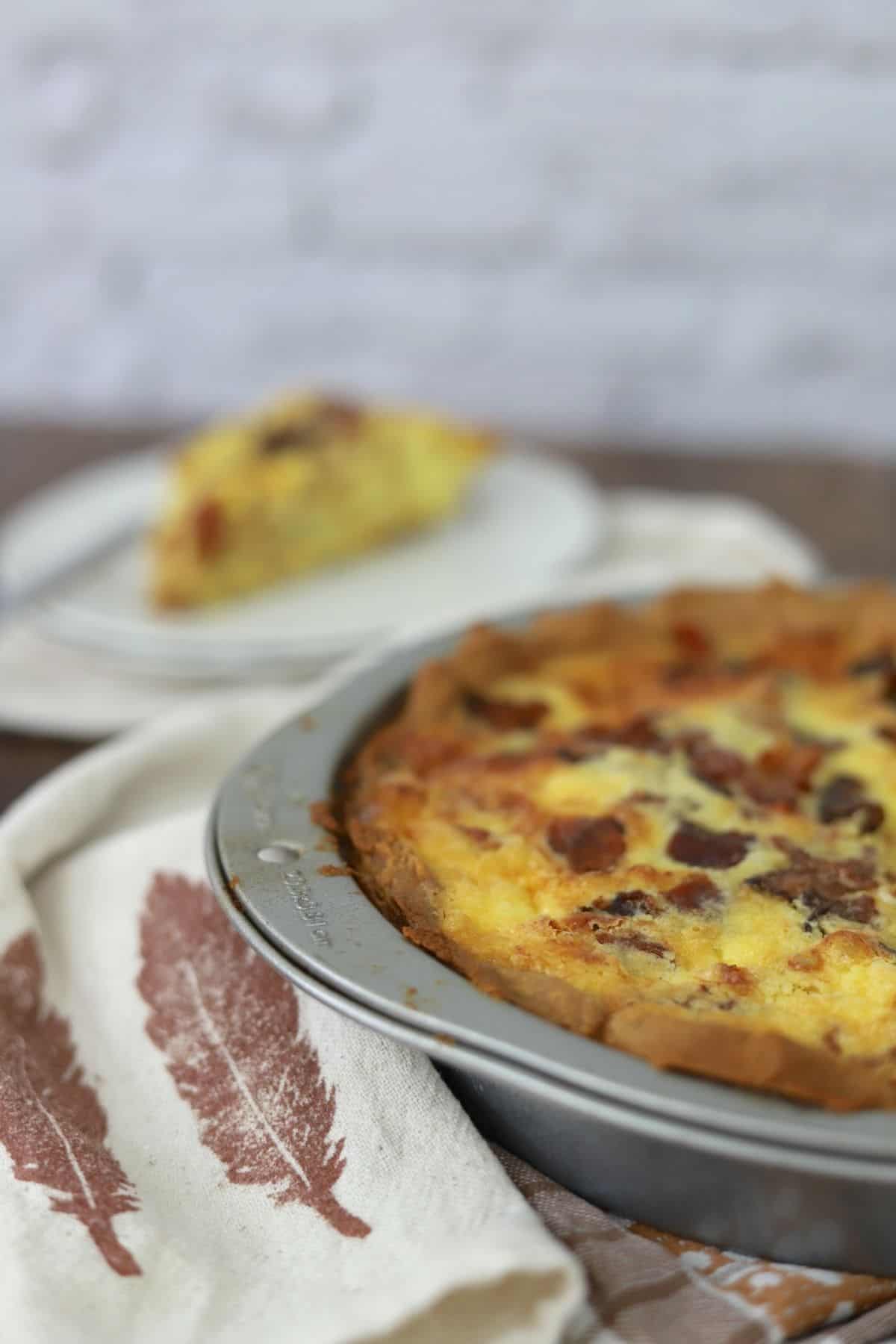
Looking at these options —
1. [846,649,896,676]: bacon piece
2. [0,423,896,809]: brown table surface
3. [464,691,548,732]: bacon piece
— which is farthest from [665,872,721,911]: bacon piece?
[0,423,896,809]: brown table surface

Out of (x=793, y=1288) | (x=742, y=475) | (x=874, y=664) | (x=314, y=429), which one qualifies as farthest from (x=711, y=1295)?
(x=742, y=475)

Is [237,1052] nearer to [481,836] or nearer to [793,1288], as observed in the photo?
[481,836]

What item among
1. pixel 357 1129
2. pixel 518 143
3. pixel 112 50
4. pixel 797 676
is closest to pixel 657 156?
pixel 518 143

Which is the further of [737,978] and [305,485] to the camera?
[305,485]

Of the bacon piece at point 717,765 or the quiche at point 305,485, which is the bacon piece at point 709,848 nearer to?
the bacon piece at point 717,765

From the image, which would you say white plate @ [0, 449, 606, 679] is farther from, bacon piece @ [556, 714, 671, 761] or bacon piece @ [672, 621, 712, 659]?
bacon piece @ [556, 714, 671, 761]

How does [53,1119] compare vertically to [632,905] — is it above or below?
below

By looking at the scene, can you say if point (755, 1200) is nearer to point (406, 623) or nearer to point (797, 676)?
point (797, 676)

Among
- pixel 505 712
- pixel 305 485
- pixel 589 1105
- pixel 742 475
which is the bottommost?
pixel 742 475
